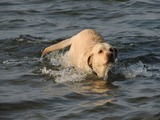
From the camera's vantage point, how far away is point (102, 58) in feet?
28.6

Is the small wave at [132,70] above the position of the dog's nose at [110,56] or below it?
below

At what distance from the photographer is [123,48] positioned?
1126 centimetres

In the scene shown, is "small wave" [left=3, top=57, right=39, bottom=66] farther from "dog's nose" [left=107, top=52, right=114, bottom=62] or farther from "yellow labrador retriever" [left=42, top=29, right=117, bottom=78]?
"dog's nose" [left=107, top=52, right=114, bottom=62]

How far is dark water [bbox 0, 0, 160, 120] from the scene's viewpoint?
23.6 ft

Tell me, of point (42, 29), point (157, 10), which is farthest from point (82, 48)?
point (157, 10)

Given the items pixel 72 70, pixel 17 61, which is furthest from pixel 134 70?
pixel 17 61

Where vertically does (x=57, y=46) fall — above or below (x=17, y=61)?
above

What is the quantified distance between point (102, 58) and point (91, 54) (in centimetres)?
37

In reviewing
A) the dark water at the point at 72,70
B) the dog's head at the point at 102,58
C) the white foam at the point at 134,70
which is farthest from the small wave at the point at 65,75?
the white foam at the point at 134,70

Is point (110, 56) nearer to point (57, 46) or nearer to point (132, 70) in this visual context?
point (132, 70)

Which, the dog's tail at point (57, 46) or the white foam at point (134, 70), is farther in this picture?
the dog's tail at point (57, 46)

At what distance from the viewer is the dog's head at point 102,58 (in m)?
8.70

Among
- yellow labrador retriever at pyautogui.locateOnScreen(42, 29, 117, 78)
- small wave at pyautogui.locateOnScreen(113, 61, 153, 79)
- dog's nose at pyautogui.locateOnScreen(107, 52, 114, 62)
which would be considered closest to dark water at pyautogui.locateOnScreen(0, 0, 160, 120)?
small wave at pyautogui.locateOnScreen(113, 61, 153, 79)

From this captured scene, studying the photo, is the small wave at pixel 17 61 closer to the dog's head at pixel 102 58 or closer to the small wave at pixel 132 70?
the dog's head at pixel 102 58
